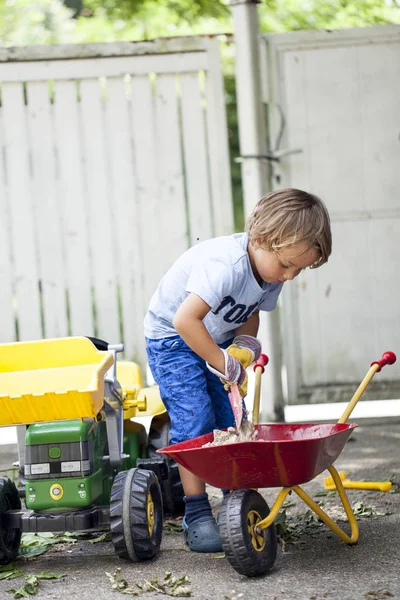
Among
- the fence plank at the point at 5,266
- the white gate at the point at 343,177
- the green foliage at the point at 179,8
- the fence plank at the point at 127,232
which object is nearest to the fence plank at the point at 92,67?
the fence plank at the point at 127,232

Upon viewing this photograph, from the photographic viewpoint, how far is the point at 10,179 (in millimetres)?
5523

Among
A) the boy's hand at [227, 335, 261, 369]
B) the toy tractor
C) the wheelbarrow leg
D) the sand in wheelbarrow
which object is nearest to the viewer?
the toy tractor

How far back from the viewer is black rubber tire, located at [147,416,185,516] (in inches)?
147

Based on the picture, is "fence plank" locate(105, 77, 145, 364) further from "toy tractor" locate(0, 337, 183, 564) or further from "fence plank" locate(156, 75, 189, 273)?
"toy tractor" locate(0, 337, 183, 564)

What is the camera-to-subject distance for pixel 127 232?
219 inches

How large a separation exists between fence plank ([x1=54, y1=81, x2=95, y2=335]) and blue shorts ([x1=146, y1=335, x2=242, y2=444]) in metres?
2.04

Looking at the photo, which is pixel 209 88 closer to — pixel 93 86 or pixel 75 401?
pixel 93 86

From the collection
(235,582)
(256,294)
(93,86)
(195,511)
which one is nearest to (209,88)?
(93,86)

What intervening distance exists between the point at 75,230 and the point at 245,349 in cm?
244

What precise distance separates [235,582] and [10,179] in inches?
130

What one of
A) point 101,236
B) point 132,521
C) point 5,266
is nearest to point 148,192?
point 101,236

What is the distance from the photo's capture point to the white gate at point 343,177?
215 inches

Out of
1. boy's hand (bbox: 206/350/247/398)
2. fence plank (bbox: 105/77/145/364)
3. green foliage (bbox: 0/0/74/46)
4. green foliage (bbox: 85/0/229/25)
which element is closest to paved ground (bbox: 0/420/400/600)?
boy's hand (bbox: 206/350/247/398)

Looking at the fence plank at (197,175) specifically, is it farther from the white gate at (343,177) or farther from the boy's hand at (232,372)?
the boy's hand at (232,372)
